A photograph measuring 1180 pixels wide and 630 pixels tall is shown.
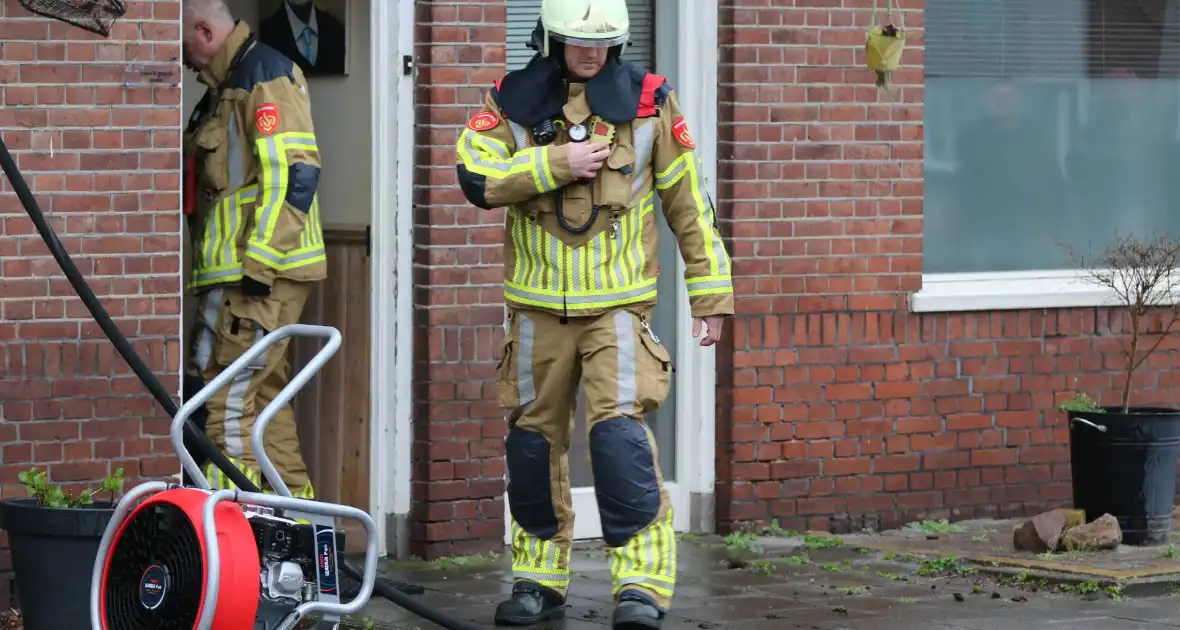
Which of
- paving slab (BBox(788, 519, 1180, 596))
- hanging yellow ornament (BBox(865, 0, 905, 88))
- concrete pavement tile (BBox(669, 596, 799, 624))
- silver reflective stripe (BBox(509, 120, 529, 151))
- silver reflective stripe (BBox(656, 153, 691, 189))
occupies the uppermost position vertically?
hanging yellow ornament (BBox(865, 0, 905, 88))

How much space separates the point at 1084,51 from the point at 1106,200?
2.46 ft

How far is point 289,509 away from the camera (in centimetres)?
508

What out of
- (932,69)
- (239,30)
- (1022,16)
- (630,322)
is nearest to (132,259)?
(239,30)

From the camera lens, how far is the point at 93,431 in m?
7.17

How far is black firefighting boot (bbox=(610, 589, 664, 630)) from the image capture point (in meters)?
6.62

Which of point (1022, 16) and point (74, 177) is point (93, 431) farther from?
point (1022, 16)

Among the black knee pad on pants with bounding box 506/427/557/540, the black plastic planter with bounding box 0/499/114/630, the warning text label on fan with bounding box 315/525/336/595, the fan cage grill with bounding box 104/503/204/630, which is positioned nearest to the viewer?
the fan cage grill with bounding box 104/503/204/630

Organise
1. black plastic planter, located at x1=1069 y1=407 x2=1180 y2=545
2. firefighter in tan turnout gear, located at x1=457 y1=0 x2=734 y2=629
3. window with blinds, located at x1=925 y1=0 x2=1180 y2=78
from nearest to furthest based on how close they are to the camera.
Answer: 1. firefighter in tan turnout gear, located at x1=457 y1=0 x2=734 y2=629
2. black plastic planter, located at x1=1069 y1=407 x2=1180 y2=545
3. window with blinds, located at x1=925 y1=0 x2=1180 y2=78

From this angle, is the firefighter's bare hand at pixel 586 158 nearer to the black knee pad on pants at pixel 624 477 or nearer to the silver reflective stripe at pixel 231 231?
the black knee pad on pants at pixel 624 477

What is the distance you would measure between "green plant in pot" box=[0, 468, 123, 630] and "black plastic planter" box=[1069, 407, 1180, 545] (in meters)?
4.42

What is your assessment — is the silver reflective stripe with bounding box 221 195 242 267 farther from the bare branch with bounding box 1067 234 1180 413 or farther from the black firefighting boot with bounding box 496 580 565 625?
the bare branch with bounding box 1067 234 1180 413

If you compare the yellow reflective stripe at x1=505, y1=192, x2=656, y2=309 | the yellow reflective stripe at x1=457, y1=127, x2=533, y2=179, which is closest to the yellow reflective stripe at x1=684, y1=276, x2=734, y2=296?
the yellow reflective stripe at x1=505, y1=192, x2=656, y2=309

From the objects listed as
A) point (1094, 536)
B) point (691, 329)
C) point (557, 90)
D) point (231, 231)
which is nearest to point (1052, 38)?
point (691, 329)

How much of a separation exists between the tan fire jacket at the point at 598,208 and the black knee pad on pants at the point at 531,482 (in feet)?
1.55
